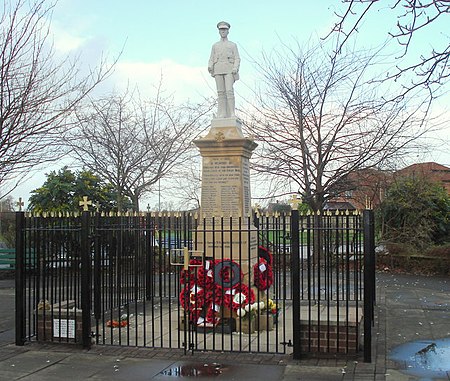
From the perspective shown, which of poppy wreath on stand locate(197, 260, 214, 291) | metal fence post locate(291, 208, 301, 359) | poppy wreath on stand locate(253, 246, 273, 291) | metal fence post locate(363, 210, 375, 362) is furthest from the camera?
poppy wreath on stand locate(253, 246, 273, 291)

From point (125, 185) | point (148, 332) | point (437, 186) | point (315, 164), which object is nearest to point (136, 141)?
point (125, 185)

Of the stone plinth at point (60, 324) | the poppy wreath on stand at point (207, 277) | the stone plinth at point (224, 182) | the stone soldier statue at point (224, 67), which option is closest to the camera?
the stone plinth at point (60, 324)

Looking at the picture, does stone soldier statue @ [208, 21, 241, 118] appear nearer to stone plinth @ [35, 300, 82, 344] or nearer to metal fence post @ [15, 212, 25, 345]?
metal fence post @ [15, 212, 25, 345]

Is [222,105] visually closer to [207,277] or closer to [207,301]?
[207,277]

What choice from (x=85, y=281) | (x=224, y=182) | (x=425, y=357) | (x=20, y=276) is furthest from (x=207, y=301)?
(x=425, y=357)

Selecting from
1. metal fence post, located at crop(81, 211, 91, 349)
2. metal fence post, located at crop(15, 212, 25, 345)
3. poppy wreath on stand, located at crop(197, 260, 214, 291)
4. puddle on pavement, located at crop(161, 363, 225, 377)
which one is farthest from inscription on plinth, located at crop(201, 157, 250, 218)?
puddle on pavement, located at crop(161, 363, 225, 377)

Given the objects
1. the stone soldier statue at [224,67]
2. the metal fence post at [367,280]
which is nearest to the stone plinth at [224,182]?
the stone soldier statue at [224,67]

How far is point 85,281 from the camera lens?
309 inches

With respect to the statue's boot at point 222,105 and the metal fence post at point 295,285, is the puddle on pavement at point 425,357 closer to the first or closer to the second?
the metal fence post at point 295,285

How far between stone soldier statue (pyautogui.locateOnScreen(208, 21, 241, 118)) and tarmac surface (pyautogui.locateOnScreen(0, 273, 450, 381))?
15.4 feet

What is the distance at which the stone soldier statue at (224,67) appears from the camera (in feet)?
33.3

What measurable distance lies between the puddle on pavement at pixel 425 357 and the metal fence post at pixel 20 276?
524 cm

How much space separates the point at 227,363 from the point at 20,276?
3.44 m

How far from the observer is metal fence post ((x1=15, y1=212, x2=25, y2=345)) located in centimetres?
805
